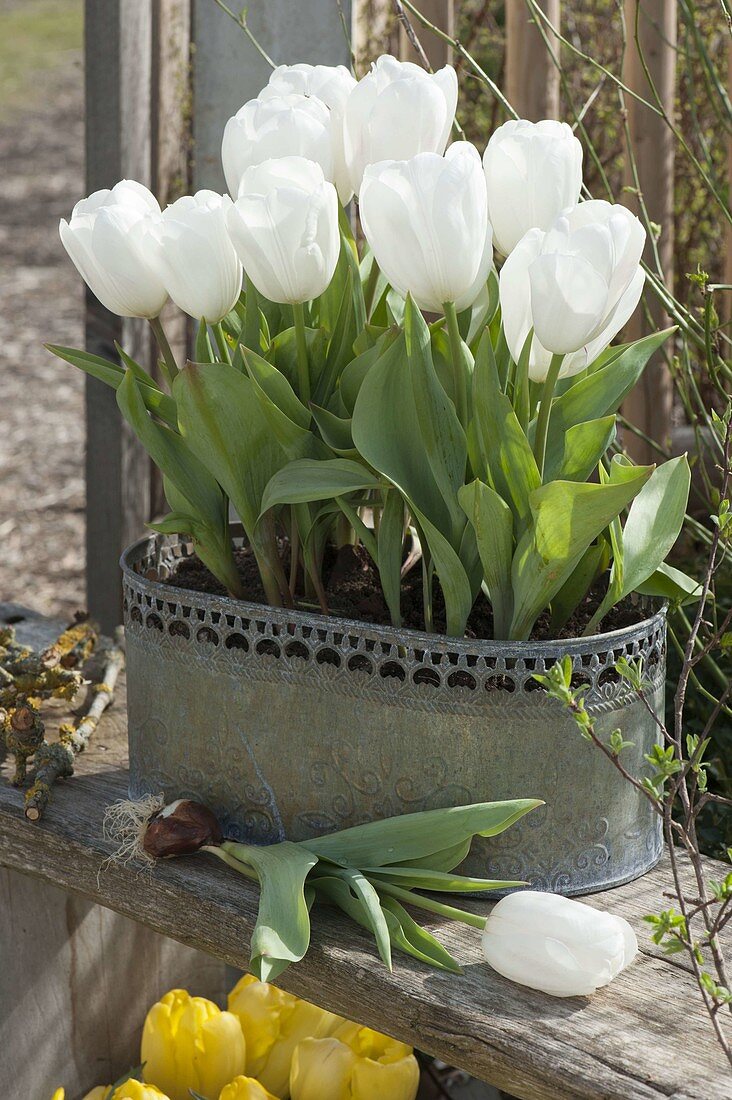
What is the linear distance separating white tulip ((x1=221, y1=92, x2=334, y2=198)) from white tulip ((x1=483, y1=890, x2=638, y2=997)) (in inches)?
19.4

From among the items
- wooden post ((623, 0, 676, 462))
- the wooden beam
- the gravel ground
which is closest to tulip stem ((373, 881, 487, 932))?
wooden post ((623, 0, 676, 462))

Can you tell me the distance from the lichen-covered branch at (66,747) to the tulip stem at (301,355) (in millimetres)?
365

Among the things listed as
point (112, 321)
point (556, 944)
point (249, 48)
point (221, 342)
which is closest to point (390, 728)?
point (556, 944)

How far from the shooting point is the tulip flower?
0.69 m

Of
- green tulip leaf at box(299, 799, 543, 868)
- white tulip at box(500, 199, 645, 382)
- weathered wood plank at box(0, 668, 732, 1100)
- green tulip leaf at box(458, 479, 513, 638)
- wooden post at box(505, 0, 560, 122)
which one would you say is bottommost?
weathered wood plank at box(0, 668, 732, 1100)

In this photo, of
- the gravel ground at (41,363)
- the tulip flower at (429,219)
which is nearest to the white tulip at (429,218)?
the tulip flower at (429,219)

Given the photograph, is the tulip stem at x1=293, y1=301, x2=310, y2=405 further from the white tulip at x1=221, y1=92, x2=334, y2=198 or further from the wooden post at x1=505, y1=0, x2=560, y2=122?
the wooden post at x1=505, y1=0, x2=560, y2=122

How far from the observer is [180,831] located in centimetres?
87

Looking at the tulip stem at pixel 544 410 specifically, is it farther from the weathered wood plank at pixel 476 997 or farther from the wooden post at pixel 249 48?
the wooden post at pixel 249 48

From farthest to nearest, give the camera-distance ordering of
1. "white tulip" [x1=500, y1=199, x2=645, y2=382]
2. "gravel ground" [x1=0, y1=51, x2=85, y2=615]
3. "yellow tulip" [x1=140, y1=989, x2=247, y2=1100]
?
"gravel ground" [x1=0, y1=51, x2=85, y2=615] < "yellow tulip" [x1=140, y1=989, x2=247, y2=1100] < "white tulip" [x1=500, y1=199, x2=645, y2=382]

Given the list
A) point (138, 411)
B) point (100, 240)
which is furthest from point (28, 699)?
point (100, 240)

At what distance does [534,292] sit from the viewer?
685mm

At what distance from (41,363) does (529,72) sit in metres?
2.86

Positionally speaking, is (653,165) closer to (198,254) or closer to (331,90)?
(331,90)
